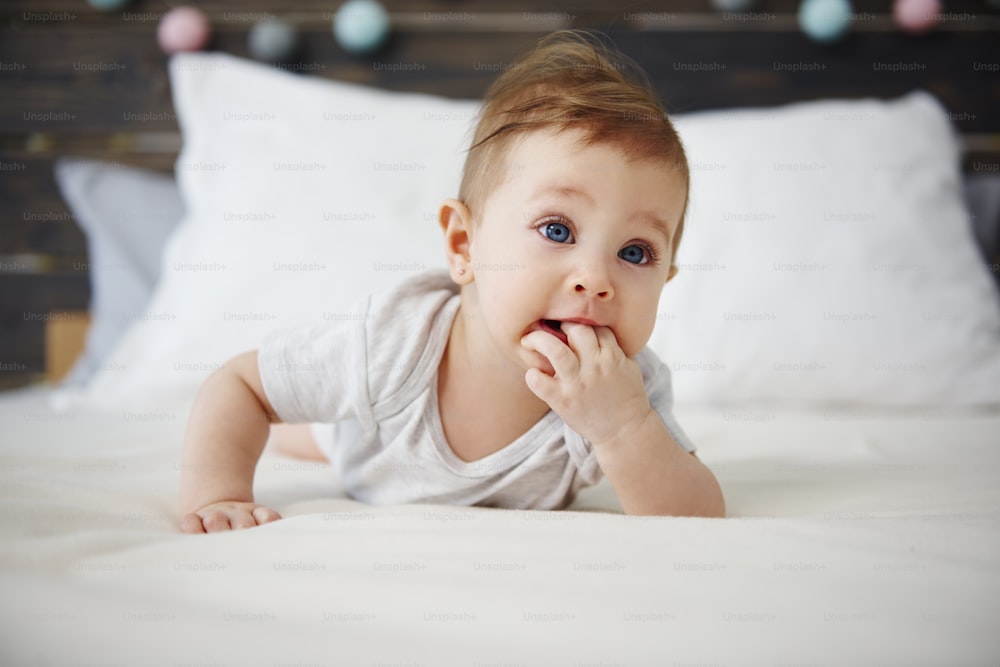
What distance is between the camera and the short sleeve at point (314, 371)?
1012mm

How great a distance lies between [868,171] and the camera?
66.1 inches

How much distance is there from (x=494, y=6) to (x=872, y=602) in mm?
1910

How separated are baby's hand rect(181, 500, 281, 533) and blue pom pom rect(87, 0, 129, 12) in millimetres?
1748

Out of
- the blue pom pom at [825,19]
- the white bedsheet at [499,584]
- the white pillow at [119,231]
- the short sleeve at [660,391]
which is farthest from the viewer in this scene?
the blue pom pom at [825,19]

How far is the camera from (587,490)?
1210mm

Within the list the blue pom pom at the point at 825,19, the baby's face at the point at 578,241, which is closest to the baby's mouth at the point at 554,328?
the baby's face at the point at 578,241

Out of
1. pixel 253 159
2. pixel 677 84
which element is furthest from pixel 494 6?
pixel 253 159

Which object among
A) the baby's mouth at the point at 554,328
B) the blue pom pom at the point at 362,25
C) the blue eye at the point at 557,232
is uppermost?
the blue pom pom at the point at 362,25

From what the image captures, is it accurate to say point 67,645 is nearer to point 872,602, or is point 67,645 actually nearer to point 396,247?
point 872,602

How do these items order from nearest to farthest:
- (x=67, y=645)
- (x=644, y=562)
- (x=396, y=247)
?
(x=67, y=645) → (x=644, y=562) → (x=396, y=247)

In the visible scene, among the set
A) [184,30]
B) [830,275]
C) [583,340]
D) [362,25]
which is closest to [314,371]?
[583,340]

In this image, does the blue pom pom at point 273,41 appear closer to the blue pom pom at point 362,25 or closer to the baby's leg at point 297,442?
the blue pom pom at point 362,25

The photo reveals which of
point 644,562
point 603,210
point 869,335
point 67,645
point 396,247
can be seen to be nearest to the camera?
point 67,645

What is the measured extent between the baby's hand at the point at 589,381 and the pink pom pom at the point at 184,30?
1634 mm
